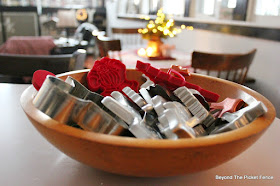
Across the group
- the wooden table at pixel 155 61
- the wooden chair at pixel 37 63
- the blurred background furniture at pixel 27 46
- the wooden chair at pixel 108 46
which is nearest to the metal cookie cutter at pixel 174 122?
the wooden chair at pixel 37 63

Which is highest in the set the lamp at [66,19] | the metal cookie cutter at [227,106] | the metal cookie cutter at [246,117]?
the lamp at [66,19]

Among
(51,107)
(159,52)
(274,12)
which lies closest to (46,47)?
(159,52)

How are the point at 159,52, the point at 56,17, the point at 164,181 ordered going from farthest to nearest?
1. the point at 56,17
2. the point at 159,52
3. the point at 164,181

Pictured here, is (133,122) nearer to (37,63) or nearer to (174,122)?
(174,122)

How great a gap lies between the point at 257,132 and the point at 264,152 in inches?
8.6

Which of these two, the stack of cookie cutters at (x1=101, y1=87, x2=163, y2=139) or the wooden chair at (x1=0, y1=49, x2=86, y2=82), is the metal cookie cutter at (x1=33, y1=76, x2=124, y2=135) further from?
the wooden chair at (x1=0, y1=49, x2=86, y2=82)

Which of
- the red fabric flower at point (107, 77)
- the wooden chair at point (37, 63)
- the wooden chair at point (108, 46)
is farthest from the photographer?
the wooden chair at point (108, 46)

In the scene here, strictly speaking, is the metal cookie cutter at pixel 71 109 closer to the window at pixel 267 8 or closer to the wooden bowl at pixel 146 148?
the wooden bowl at pixel 146 148

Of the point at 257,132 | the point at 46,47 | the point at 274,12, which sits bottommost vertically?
the point at 46,47

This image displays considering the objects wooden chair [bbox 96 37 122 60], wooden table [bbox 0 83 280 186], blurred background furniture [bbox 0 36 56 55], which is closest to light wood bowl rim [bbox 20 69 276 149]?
wooden table [bbox 0 83 280 186]

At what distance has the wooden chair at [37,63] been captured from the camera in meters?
1.33

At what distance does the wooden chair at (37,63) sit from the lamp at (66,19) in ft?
16.3

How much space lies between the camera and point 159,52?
2.09m

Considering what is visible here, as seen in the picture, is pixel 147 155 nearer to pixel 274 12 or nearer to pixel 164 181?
pixel 164 181
